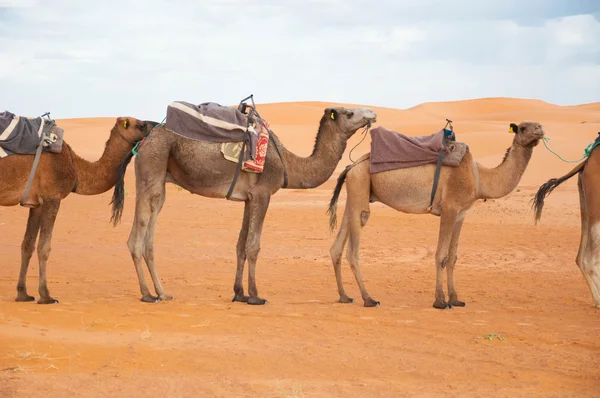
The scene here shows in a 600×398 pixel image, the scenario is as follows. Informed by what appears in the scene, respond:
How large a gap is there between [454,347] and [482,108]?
372 ft

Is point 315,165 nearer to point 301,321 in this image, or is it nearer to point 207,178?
point 207,178

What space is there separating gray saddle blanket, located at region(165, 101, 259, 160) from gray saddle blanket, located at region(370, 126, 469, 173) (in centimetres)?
166

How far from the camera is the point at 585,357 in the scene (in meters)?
8.45

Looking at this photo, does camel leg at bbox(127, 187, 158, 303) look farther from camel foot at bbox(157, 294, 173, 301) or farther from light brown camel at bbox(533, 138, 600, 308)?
light brown camel at bbox(533, 138, 600, 308)

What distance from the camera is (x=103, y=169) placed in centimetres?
1159

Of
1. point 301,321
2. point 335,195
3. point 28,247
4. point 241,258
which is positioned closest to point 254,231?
point 241,258

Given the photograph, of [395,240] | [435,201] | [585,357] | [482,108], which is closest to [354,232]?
[435,201]

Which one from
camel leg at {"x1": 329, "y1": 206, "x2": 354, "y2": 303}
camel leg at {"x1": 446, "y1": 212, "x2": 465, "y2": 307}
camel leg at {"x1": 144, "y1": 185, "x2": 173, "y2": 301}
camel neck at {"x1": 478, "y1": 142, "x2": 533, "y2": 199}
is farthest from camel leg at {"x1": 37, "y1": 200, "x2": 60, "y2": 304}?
camel neck at {"x1": 478, "y1": 142, "x2": 533, "y2": 199}

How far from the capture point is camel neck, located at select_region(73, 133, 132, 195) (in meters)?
11.5

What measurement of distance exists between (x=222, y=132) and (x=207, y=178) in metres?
0.65

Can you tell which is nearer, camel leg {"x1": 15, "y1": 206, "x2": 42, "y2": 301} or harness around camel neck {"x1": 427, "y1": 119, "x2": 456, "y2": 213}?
camel leg {"x1": 15, "y1": 206, "x2": 42, "y2": 301}

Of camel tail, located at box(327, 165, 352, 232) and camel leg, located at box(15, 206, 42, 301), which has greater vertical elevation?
camel tail, located at box(327, 165, 352, 232)

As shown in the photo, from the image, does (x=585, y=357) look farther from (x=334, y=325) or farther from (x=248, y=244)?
(x=248, y=244)

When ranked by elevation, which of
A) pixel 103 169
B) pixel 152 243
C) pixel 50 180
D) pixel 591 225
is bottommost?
pixel 152 243
